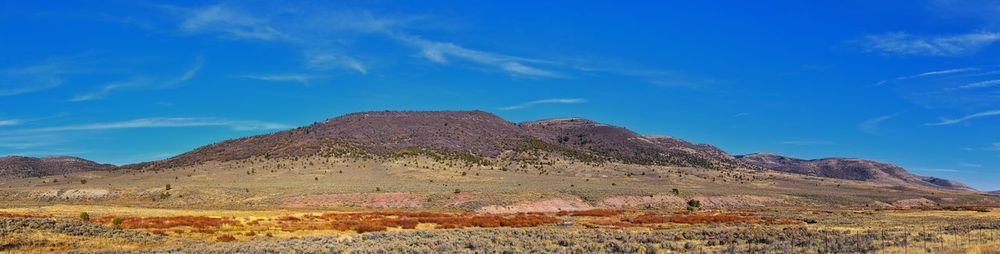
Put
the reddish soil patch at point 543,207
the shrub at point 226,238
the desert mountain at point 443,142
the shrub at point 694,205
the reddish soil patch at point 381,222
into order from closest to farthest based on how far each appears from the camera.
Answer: the shrub at point 226,238 → the reddish soil patch at point 381,222 → the reddish soil patch at point 543,207 → the shrub at point 694,205 → the desert mountain at point 443,142

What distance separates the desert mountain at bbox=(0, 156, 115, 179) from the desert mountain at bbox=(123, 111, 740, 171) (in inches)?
1804

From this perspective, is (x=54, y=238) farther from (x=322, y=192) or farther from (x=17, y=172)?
(x=17, y=172)

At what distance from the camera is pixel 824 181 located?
425 feet

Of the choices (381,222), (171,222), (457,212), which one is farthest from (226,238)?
(457,212)

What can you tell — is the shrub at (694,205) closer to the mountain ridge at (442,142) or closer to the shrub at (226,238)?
the mountain ridge at (442,142)

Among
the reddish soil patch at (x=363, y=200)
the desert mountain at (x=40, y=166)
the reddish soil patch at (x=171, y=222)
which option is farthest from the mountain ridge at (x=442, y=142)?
the reddish soil patch at (x=171, y=222)

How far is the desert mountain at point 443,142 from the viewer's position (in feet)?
395

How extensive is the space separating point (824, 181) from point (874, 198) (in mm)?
38667

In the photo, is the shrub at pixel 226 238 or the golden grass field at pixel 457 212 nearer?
the golden grass field at pixel 457 212

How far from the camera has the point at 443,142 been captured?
13075cm

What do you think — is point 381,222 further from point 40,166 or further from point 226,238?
point 40,166

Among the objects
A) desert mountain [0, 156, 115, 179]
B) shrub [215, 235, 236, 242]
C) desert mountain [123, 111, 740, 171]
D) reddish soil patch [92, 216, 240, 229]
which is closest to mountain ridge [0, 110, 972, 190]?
desert mountain [123, 111, 740, 171]

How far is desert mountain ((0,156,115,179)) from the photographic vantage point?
14900 centimetres

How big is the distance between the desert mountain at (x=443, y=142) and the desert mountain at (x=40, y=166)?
45827 mm
